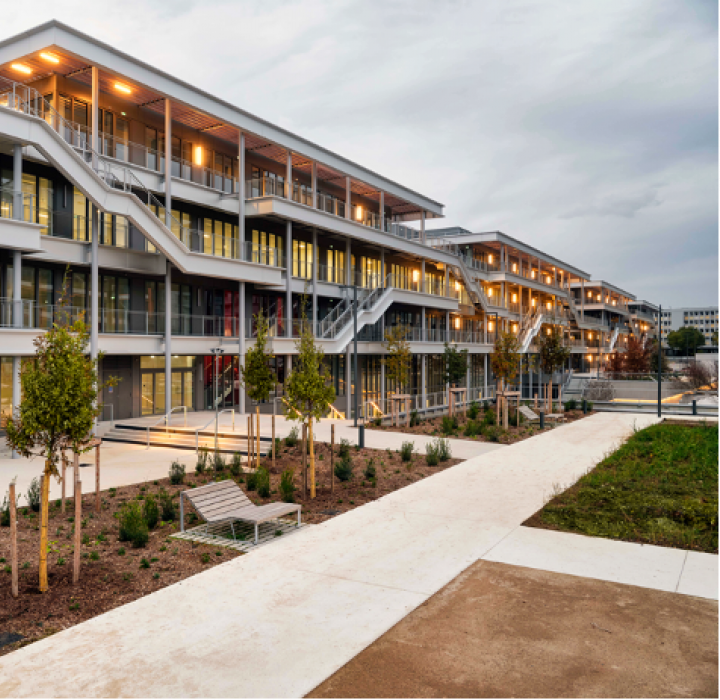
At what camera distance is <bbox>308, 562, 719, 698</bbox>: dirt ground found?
17.8ft

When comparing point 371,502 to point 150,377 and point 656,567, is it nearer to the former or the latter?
point 656,567

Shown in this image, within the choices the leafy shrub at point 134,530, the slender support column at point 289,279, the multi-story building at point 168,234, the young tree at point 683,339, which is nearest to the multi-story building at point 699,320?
the young tree at point 683,339

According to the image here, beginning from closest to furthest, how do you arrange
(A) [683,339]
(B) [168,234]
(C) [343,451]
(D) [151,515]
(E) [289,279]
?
(D) [151,515]
(C) [343,451]
(B) [168,234]
(E) [289,279]
(A) [683,339]

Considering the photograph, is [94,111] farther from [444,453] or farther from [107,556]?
[107,556]

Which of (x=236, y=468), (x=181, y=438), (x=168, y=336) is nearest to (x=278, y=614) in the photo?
(x=236, y=468)

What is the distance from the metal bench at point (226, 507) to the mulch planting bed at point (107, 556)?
0.57 m

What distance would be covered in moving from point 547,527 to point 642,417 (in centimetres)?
2342

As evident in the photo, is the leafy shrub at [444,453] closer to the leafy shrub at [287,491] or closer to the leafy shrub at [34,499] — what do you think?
the leafy shrub at [287,491]

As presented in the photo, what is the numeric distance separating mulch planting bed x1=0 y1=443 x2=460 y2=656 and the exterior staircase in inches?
182

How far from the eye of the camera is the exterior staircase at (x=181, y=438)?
69.4 ft

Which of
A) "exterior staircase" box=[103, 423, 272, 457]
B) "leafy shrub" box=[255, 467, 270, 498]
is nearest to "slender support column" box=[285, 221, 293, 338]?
"exterior staircase" box=[103, 423, 272, 457]

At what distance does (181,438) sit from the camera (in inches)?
901

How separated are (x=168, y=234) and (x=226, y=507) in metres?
18.1

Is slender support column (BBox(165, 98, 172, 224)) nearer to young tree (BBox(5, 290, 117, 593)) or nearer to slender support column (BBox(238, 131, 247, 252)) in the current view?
slender support column (BBox(238, 131, 247, 252))
